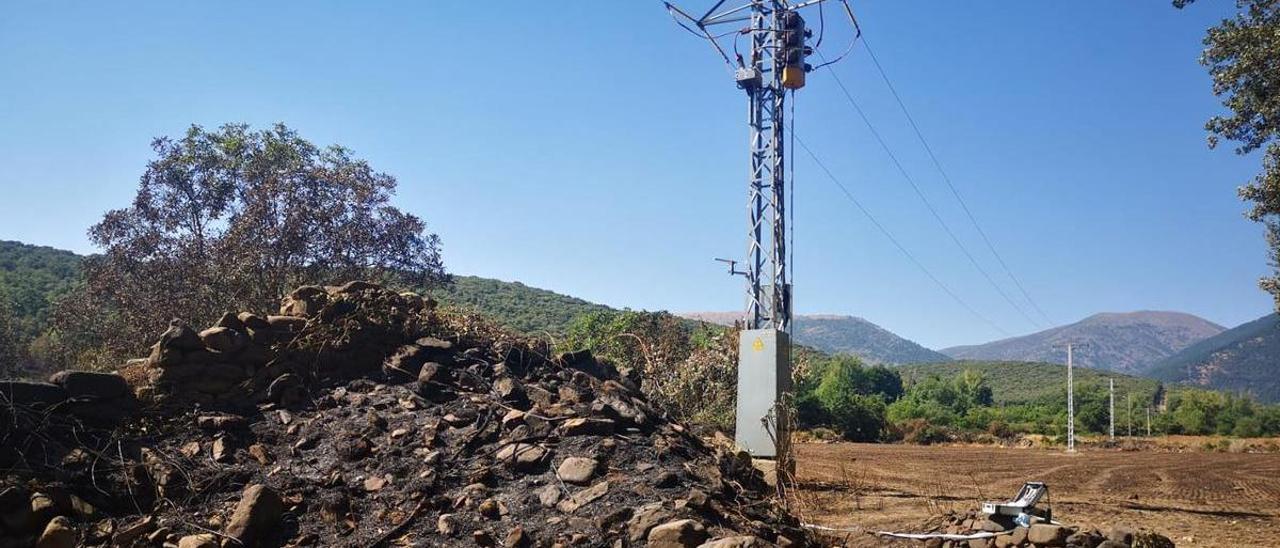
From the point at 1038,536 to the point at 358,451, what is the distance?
572cm

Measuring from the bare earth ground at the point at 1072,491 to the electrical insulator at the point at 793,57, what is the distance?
251 inches

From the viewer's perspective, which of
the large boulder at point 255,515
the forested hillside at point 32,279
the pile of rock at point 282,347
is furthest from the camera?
the forested hillside at point 32,279

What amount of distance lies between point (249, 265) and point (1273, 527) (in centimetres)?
1670

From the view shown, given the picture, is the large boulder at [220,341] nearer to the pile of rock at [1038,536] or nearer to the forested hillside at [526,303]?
the pile of rock at [1038,536]

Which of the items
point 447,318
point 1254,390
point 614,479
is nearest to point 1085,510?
point 614,479

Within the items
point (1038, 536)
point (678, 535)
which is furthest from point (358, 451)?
point (1038, 536)

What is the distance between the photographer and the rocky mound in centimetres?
625

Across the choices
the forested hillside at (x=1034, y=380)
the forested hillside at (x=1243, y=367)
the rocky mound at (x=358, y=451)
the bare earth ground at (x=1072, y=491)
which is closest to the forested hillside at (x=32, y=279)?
the rocky mound at (x=358, y=451)

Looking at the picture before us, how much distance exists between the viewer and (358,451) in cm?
739

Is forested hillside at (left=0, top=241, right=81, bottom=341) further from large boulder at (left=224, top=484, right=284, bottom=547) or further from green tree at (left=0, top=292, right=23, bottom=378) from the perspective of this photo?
large boulder at (left=224, top=484, right=284, bottom=547)

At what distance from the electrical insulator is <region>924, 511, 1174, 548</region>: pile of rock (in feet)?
26.4

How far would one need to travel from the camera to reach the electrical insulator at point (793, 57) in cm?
1397

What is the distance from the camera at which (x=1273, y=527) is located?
10562 mm

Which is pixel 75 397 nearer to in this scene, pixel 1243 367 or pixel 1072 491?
pixel 1072 491
